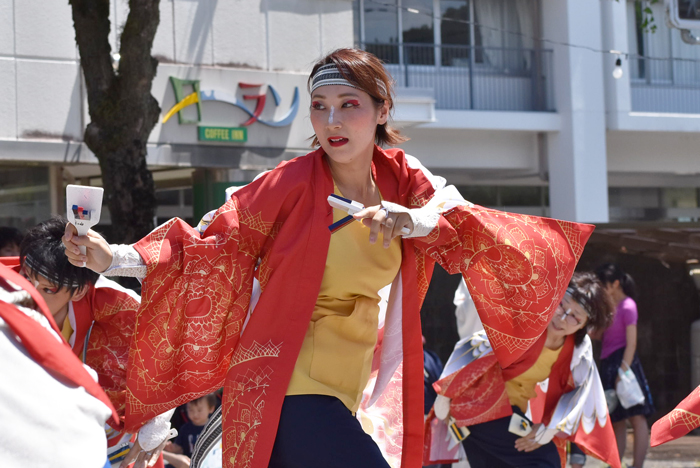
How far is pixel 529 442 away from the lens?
4898mm

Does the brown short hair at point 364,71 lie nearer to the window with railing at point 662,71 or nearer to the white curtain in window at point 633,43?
the white curtain in window at point 633,43

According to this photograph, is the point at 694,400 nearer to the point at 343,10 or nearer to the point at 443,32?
the point at 343,10

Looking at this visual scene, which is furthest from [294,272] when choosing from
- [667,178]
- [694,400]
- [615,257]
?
[667,178]

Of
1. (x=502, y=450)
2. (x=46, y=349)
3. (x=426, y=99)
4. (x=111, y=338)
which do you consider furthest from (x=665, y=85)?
(x=46, y=349)

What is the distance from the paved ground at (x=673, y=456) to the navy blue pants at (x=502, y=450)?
271 cm

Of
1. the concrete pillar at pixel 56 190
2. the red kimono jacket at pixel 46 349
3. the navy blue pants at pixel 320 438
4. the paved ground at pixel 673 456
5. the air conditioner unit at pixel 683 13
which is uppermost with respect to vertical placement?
the air conditioner unit at pixel 683 13

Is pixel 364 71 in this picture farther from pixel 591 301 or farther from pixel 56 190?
pixel 56 190

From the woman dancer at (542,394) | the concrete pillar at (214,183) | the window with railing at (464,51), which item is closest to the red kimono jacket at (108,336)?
the woman dancer at (542,394)

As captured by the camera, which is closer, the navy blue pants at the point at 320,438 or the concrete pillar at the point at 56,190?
the navy blue pants at the point at 320,438

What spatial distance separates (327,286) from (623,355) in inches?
199

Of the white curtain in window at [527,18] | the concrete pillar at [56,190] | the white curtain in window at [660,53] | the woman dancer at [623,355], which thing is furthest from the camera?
the white curtain in window at [660,53]

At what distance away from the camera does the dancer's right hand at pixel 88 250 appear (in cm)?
270

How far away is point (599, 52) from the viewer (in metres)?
13.5

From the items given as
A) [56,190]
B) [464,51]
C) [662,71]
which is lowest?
[56,190]
